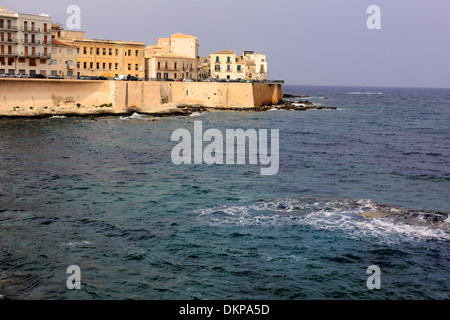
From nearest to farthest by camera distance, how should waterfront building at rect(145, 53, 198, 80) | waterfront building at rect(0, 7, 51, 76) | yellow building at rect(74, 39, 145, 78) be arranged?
waterfront building at rect(0, 7, 51, 76) → yellow building at rect(74, 39, 145, 78) → waterfront building at rect(145, 53, 198, 80)

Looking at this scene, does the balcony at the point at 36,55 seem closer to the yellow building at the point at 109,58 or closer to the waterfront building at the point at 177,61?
the yellow building at the point at 109,58

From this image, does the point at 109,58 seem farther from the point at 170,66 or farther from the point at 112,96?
the point at 112,96

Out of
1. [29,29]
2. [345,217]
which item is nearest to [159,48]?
[29,29]

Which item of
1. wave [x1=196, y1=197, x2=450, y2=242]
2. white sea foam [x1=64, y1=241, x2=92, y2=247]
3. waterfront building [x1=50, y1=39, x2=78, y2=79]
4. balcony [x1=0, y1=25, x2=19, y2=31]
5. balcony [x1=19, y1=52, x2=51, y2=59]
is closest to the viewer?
white sea foam [x1=64, y1=241, x2=92, y2=247]

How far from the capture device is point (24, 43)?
209 ft

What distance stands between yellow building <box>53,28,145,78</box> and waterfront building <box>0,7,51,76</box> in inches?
290

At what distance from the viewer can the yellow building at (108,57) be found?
7400cm

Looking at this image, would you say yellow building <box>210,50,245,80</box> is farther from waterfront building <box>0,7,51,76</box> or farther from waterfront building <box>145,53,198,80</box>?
waterfront building <box>0,7,51,76</box>

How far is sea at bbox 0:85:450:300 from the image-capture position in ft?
49.5

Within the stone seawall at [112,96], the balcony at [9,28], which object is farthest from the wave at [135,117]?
the balcony at [9,28]

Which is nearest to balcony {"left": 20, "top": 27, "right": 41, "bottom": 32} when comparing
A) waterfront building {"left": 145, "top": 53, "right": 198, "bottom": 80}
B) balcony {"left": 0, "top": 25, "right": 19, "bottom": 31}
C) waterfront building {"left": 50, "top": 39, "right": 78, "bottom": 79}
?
balcony {"left": 0, "top": 25, "right": 19, "bottom": 31}

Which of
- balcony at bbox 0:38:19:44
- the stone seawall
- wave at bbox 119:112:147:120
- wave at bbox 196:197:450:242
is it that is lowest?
wave at bbox 196:197:450:242

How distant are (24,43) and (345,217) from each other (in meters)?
55.3
